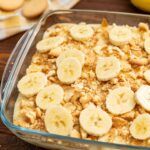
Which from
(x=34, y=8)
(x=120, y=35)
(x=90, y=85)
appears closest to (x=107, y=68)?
(x=90, y=85)

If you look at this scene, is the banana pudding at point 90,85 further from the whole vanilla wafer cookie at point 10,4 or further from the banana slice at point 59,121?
the whole vanilla wafer cookie at point 10,4

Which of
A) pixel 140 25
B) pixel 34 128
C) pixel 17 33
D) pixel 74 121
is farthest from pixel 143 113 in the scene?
pixel 17 33

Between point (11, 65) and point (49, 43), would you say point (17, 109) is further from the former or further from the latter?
point (49, 43)

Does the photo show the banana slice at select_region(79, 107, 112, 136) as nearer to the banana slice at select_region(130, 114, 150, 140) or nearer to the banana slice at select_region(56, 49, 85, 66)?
the banana slice at select_region(130, 114, 150, 140)

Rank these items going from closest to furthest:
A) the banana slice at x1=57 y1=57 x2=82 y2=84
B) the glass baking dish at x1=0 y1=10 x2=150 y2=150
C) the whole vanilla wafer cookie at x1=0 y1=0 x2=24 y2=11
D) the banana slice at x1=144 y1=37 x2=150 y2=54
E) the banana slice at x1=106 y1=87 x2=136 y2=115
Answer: the glass baking dish at x1=0 y1=10 x2=150 y2=150
the banana slice at x1=106 y1=87 x2=136 y2=115
the banana slice at x1=57 y1=57 x2=82 y2=84
the banana slice at x1=144 y1=37 x2=150 y2=54
the whole vanilla wafer cookie at x1=0 y1=0 x2=24 y2=11

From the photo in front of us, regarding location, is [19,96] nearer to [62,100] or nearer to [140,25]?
[62,100]

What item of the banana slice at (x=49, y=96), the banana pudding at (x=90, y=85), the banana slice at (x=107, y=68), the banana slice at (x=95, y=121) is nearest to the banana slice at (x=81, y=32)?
the banana pudding at (x=90, y=85)

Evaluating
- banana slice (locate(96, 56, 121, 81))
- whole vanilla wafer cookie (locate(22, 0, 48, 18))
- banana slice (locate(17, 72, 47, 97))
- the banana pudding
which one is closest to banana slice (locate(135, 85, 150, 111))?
the banana pudding

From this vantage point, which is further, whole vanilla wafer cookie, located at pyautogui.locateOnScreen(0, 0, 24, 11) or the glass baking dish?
whole vanilla wafer cookie, located at pyautogui.locateOnScreen(0, 0, 24, 11)
